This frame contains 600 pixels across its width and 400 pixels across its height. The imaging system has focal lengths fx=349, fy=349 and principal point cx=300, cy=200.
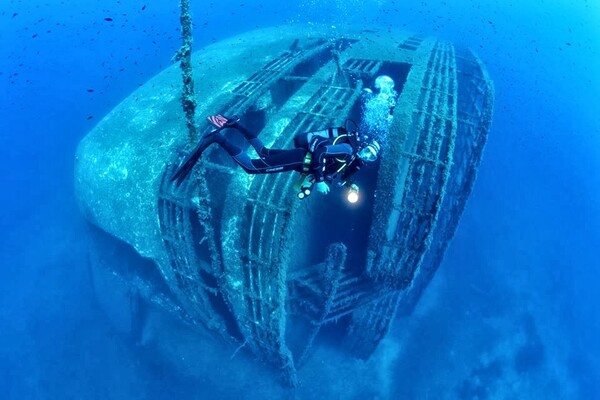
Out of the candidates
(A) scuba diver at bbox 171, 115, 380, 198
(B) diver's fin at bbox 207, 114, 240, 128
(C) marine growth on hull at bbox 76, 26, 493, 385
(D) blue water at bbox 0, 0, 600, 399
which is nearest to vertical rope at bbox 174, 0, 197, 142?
(B) diver's fin at bbox 207, 114, 240, 128

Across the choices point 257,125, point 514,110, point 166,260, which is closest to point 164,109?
point 257,125

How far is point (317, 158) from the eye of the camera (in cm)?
431

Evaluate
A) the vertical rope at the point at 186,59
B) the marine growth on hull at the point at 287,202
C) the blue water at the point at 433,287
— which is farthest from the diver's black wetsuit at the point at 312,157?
the blue water at the point at 433,287

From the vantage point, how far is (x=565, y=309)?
16.1 metres

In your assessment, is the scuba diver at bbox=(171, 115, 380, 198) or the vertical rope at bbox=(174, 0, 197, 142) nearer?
the scuba diver at bbox=(171, 115, 380, 198)

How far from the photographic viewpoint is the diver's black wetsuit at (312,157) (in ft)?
14.1

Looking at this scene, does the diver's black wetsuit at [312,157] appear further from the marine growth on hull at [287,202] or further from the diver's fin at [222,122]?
the marine growth on hull at [287,202]

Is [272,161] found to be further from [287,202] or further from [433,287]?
[433,287]

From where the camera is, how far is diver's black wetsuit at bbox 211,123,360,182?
4.31 meters

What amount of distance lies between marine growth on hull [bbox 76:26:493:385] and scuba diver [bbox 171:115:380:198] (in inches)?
47.9

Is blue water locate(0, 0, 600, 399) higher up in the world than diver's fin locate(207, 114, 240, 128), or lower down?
lower down

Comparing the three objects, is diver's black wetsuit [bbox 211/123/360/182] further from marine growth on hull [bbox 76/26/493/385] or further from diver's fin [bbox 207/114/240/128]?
marine growth on hull [bbox 76/26/493/385]

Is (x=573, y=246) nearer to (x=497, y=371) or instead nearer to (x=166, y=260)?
(x=497, y=371)

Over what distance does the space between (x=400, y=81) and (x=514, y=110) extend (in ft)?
113
